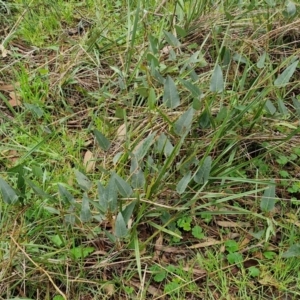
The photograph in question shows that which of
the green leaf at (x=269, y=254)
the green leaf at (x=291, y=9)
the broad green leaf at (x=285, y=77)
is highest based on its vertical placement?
the green leaf at (x=291, y=9)

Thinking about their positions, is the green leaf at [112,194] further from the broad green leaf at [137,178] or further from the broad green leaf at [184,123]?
the broad green leaf at [184,123]

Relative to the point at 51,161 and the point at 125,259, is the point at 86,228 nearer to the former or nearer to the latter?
the point at 125,259

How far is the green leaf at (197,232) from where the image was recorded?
5.43ft

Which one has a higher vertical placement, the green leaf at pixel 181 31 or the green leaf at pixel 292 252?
the green leaf at pixel 181 31

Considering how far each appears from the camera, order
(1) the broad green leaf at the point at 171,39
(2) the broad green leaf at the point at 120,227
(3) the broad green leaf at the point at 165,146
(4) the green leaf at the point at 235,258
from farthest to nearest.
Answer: (1) the broad green leaf at the point at 171,39, (3) the broad green leaf at the point at 165,146, (4) the green leaf at the point at 235,258, (2) the broad green leaf at the point at 120,227

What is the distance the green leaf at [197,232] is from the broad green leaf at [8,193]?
574mm

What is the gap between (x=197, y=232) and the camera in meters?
1.66

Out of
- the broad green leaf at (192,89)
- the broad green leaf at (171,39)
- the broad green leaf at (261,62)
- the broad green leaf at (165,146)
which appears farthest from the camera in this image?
the broad green leaf at (171,39)

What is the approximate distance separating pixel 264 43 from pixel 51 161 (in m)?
1.07

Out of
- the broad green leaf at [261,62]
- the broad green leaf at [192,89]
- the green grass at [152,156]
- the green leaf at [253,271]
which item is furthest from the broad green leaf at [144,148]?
the broad green leaf at [261,62]

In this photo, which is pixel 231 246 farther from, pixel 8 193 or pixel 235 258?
pixel 8 193

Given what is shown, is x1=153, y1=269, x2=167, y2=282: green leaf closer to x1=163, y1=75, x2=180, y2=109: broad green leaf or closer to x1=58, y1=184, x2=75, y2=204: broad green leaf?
x1=58, y1=184, x2=75, y2=204: broad green leaf

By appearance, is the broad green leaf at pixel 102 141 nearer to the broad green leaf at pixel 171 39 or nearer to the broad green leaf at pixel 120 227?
the broad green leaf at pixel 120 227

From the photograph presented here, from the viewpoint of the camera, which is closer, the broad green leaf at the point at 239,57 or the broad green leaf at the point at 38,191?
the broad green leaf at the point at 38,191
